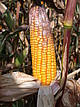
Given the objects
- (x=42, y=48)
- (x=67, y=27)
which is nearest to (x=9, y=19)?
(x=42, y=48)

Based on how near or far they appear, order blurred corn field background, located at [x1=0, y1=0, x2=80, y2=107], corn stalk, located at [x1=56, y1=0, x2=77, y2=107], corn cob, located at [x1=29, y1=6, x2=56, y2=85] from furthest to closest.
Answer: blurred corn field background, located at [x1=0, y1=0, x2=80, y2=107]
corn cob, located at [x1=29, y1=6, x2=56, y2=85]
corn stalk, located at [x1=56, y1=0, x2=77, y2=107]

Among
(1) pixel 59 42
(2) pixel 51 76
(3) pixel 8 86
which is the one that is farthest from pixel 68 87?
(1) pixel 59 42

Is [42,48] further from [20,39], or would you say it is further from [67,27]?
[20,39]

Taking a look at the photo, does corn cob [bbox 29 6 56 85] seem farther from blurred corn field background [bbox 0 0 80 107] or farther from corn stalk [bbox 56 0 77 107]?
corn stalk [bbox 56 0 77 107]

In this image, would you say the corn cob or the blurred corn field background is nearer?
the corn cob

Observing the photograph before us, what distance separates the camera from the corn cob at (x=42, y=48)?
4.01 ft

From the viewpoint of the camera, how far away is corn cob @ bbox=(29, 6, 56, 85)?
1224 millimetres

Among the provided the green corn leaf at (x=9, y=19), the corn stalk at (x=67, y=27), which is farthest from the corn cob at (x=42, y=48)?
the green corn leaf at (x=9, y=19)

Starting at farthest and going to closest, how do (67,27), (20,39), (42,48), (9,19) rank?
1. (20,39)
2. (9,19)
3. (42,48)
4. (67,27)

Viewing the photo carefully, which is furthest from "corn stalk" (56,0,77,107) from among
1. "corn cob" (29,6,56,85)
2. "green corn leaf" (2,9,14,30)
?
"green corn leaf" (2,9,14,30)

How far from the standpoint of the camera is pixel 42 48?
123cm

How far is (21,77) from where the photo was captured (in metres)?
1.20

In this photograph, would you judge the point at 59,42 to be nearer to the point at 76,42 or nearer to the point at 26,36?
the point at 76,42

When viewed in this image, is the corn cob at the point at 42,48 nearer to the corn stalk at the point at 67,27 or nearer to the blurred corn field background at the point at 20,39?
the blurred corn field background at the point at 20,39
